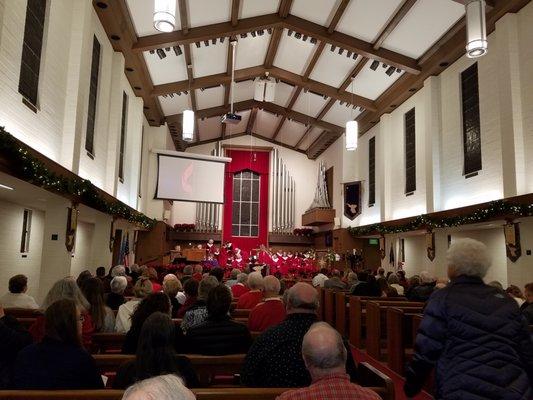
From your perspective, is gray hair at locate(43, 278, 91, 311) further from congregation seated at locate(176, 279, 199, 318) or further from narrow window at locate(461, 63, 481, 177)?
narrow window at locate(461, 63, 481, 177)

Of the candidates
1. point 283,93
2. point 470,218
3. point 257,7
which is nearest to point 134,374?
point 470,218

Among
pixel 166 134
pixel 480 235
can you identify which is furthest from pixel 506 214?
pixel 166 134

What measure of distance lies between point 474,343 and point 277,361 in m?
0.95

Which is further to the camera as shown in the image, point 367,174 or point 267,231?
point 267,231

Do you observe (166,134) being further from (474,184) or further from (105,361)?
(105,361)

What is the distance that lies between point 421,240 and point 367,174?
388cm

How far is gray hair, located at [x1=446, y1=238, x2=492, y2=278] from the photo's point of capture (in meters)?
2.18

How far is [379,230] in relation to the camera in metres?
13.2

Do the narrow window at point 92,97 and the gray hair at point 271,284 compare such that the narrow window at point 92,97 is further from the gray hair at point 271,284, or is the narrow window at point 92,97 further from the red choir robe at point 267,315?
the red choir robe at point 267,315

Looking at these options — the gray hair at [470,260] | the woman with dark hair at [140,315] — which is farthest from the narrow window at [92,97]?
the gray hair at [470,260]

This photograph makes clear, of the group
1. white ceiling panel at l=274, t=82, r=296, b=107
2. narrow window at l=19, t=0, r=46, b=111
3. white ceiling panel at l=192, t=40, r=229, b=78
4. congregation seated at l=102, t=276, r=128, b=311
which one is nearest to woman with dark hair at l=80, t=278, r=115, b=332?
congregation seated at l=102, t=276, r=128, b=311

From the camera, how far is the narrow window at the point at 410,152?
1245 cm

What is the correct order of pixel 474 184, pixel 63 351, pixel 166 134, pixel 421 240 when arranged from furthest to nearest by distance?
pixel 166 134 < pixel 421 240 < pixel 474 184 < pixel 63 351

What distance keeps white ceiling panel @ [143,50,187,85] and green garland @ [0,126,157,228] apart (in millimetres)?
3984
